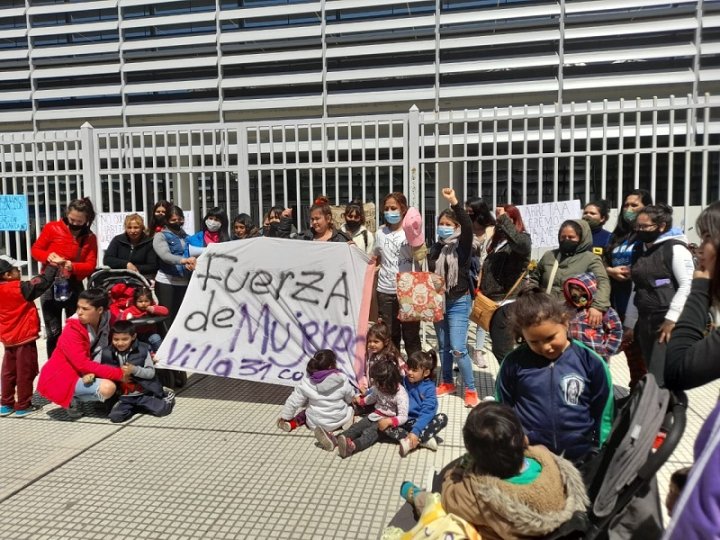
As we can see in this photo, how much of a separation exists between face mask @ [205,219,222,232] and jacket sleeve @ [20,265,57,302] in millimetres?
1439

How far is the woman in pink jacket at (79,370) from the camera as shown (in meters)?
4.13

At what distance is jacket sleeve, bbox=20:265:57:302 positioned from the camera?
426cm

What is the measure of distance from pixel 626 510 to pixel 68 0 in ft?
71.6

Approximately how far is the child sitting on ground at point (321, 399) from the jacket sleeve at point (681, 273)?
7.47 ft

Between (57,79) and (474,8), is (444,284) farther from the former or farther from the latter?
(57,79)

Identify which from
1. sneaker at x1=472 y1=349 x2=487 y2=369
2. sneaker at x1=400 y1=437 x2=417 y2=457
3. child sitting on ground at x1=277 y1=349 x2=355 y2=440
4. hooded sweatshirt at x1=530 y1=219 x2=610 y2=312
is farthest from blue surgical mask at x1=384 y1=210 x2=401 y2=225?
sneaker at x1=400 y1=437 x2=417 y2=457

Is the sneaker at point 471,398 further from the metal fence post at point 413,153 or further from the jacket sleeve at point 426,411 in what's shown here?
the metal fence post at point 413,153

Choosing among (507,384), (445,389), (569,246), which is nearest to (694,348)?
(507,384)

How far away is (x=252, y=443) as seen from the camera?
3.78 meters

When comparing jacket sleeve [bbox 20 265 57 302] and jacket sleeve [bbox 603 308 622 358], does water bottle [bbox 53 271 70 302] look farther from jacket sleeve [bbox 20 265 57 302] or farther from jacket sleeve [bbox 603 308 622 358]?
jacket sleeve [bbox 603 308 622 358]

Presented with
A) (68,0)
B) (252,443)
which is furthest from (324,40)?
(252,443)

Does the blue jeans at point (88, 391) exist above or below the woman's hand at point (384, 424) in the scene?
above

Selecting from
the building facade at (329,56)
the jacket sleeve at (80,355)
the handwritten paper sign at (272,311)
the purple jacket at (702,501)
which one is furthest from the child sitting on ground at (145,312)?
the building facade at (329,56)

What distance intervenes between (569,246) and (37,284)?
13.7 ft
